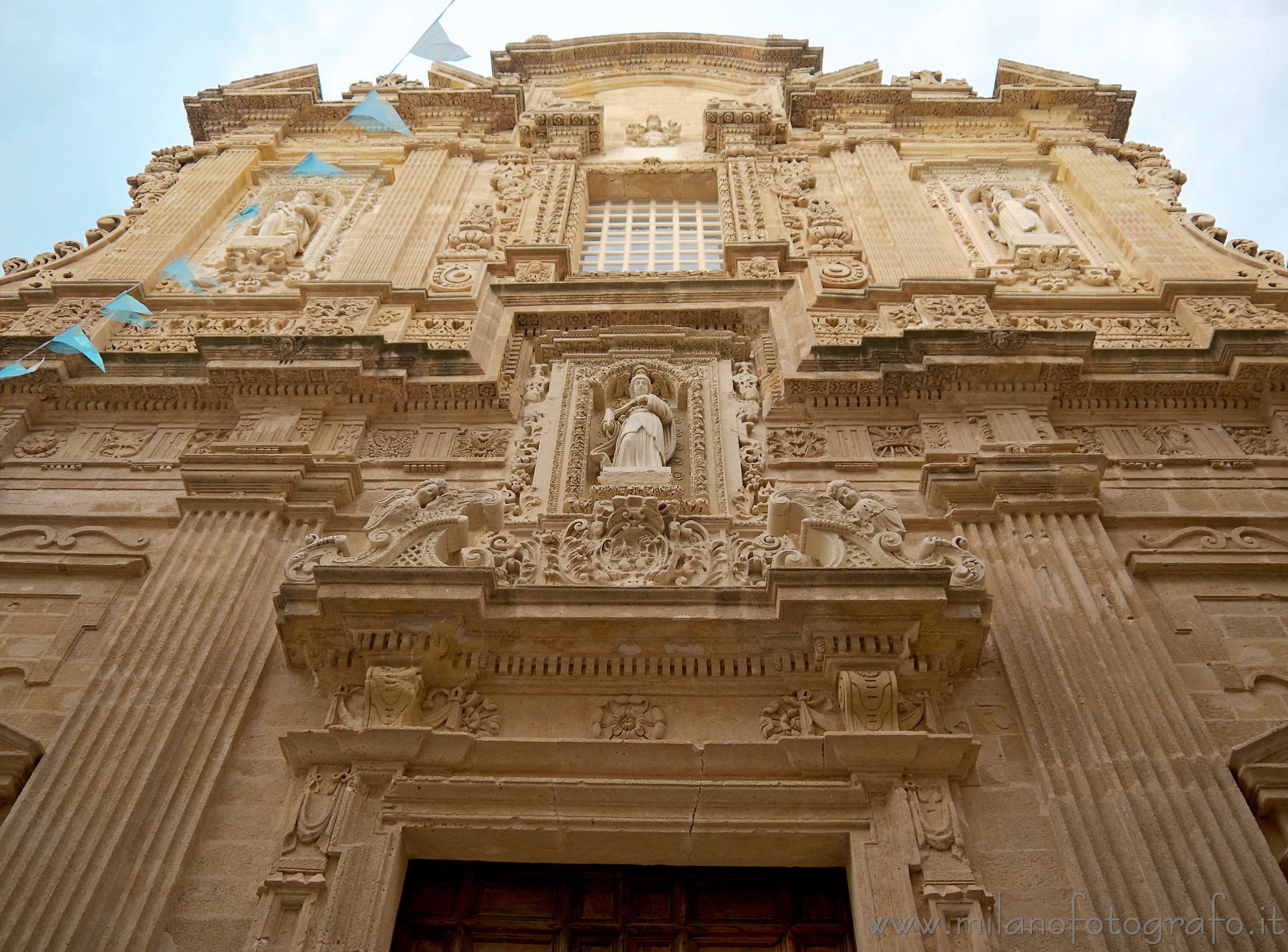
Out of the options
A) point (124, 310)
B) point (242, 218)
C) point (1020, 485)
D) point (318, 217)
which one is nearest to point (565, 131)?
point (318, 217)

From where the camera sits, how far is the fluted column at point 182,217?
11711 millimetres

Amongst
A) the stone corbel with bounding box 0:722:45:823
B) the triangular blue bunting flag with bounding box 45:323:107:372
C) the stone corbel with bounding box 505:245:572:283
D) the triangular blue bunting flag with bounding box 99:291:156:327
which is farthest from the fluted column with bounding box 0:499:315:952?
the stone corbel with bounding box 505:245:572:283

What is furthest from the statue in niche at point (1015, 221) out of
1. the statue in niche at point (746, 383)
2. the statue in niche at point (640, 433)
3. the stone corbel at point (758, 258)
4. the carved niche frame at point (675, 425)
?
the statue in niche at point (640, 433)

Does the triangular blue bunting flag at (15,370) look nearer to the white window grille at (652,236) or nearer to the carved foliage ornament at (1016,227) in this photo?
the white window grille at (652,236)

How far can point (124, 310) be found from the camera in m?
10.5

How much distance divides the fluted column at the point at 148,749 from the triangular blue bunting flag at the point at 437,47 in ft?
18.7

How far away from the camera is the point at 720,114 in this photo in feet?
48.9

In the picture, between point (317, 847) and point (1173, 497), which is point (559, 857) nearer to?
point (317, 847)

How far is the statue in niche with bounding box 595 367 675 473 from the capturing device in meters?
8.43

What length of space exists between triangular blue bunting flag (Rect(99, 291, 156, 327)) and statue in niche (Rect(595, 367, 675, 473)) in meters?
5.04

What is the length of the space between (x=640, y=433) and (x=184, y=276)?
5891mm

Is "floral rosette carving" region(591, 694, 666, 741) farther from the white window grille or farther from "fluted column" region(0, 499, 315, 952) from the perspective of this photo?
the white window grille

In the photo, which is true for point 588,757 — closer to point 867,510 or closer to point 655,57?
point 867,510

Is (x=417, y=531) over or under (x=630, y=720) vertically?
over
